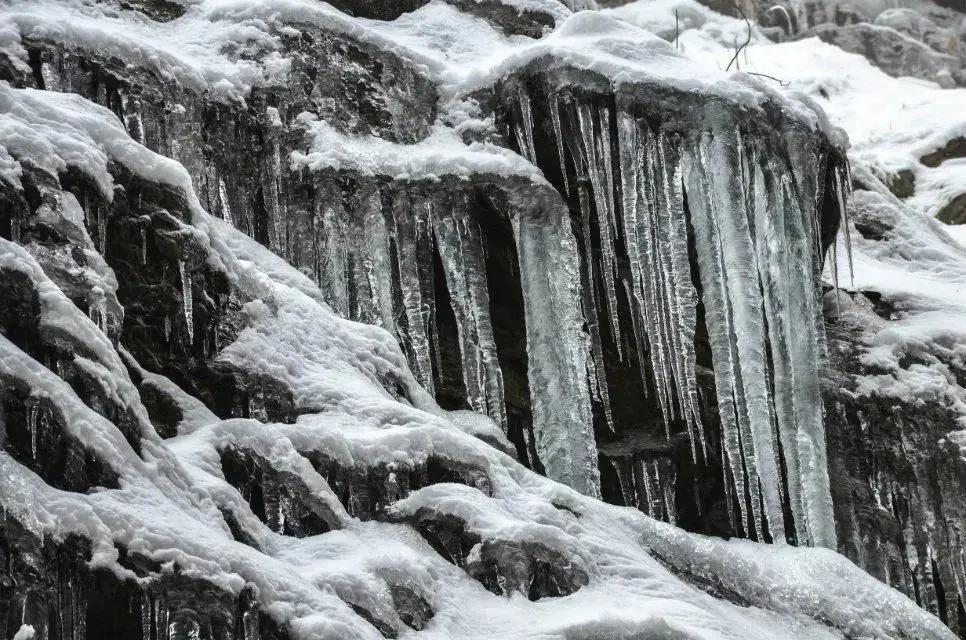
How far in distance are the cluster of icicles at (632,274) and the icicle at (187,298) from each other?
263 cm

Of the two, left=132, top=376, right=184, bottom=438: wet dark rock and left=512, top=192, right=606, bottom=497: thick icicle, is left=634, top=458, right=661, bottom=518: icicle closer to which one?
left=512, top=192, right=606, bottom=497: thick icicle

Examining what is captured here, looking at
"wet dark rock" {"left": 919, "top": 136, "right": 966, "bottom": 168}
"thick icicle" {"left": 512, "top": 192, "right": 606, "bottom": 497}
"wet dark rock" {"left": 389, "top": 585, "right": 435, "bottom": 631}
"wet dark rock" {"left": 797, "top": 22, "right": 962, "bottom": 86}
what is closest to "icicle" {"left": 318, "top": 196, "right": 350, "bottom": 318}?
"thick icicle" {"left": 512, "top": 192, "right": 606, "bottom": 497}

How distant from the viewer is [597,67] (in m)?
9.16

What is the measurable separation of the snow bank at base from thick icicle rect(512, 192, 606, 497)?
2.08 meters

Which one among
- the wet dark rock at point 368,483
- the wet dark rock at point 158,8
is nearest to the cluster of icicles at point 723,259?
the wet dark rock at point 158,8

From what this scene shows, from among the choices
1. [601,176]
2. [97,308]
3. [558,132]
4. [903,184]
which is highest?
[558,132]

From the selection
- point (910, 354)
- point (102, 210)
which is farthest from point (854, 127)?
point (102, 210)

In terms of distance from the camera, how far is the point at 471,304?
8.80 metres

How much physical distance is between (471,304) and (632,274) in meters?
1.30

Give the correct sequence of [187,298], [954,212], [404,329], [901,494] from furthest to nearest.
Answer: [954,212]
[901,494]
[404,329]
[187,298]

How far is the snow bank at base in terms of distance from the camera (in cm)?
423

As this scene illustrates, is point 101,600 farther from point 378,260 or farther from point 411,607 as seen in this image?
point 378,260

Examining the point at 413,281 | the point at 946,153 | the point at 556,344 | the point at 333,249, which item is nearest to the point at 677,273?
the point at 556,344

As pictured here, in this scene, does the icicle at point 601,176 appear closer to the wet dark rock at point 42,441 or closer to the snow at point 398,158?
the snow at point 398,158
